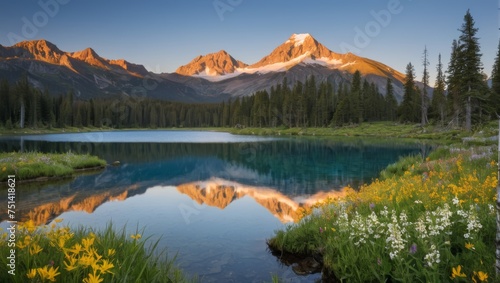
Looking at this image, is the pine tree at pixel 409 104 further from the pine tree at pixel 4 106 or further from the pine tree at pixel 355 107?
the pine tree at pixel 4 106

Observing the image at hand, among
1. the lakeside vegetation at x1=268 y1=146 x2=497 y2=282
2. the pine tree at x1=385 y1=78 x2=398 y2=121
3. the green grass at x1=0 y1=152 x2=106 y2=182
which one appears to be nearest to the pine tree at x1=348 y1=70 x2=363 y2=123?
the pine tree at x1=385 y1=78 x2=398 y2=121

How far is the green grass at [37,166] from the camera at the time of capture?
25.0 meters

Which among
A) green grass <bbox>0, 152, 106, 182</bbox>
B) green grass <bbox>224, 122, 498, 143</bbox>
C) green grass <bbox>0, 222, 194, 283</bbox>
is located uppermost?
green grass <bbox>224, 122, 498, 143</bbox>

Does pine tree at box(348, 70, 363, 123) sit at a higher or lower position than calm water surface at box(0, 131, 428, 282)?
higher

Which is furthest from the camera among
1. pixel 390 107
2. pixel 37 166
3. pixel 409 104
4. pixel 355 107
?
pixel 390 107

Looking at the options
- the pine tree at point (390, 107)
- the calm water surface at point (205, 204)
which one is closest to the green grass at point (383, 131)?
the pine tree at point (390, 107)

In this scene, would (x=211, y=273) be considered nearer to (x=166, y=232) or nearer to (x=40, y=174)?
(x=166, y=232)

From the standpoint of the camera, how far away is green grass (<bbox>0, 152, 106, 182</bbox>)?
25047 millimetres

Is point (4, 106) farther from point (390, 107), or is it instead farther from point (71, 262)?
point (390, 107)

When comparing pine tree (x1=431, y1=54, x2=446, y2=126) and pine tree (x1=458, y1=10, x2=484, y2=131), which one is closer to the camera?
pine tree (x1=458, y1=10, x2=484, y2=131)

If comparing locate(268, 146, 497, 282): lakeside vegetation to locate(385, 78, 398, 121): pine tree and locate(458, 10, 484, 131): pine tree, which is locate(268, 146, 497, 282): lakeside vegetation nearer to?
locate(458, 10, 484, 131): pine tree

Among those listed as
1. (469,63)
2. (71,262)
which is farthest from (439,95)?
(71,262)

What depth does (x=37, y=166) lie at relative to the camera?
88.8 ft

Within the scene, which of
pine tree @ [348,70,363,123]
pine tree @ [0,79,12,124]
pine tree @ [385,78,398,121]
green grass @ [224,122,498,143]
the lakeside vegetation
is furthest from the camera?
pine tree @ [385,78,398,121]
